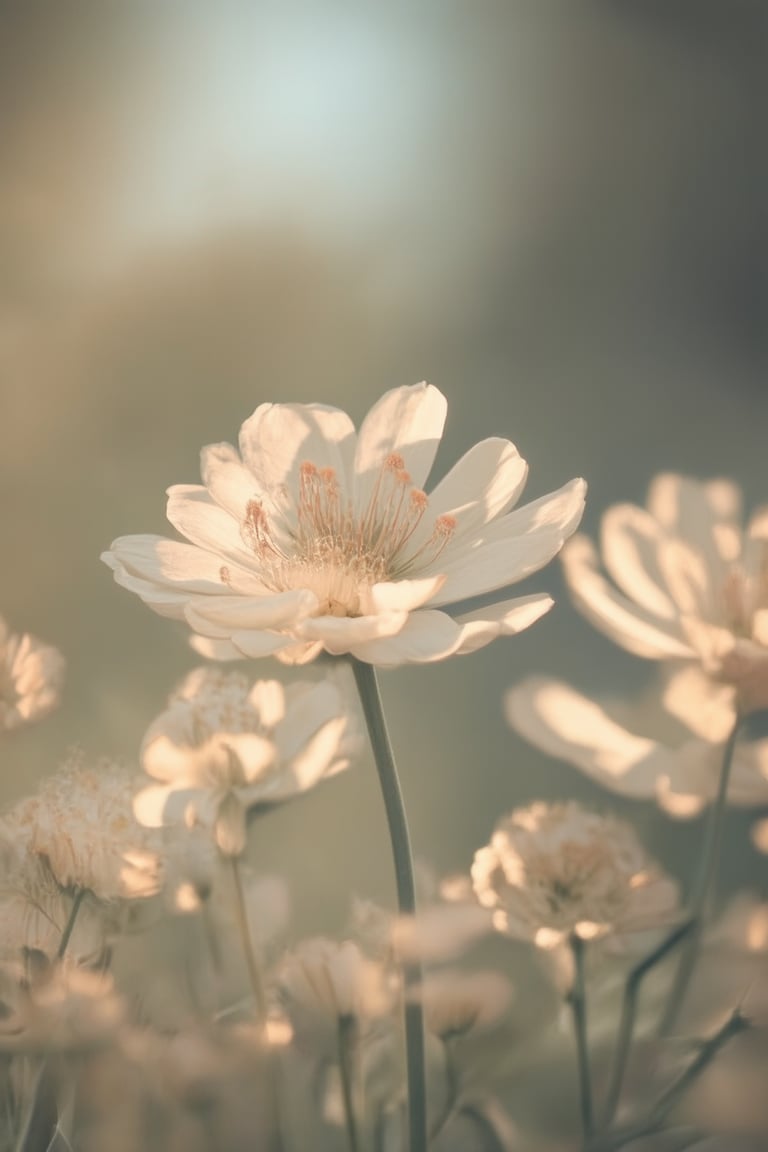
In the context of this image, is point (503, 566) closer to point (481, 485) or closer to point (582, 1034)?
point (481, 485)

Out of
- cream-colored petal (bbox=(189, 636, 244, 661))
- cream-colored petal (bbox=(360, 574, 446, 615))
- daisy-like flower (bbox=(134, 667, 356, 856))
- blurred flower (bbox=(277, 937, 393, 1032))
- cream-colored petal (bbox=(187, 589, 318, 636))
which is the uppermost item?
cream-colored petal (bbox=(189, 636, 244, 661))

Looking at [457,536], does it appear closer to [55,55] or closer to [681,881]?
[681,881]

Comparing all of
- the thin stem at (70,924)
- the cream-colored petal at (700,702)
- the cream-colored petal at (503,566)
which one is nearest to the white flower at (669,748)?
the cream-colored petal at (700,702)

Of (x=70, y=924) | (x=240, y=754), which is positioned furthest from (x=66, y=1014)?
(x=240, y=754)

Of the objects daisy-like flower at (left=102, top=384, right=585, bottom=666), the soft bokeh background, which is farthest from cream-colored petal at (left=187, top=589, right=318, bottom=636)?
the soft bokeh background

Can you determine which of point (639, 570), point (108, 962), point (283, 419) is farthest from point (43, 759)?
point (639, 570)

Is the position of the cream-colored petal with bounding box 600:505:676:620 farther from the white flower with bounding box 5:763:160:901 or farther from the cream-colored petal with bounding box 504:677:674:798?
the white flower with bounding box 5:763:160:901
